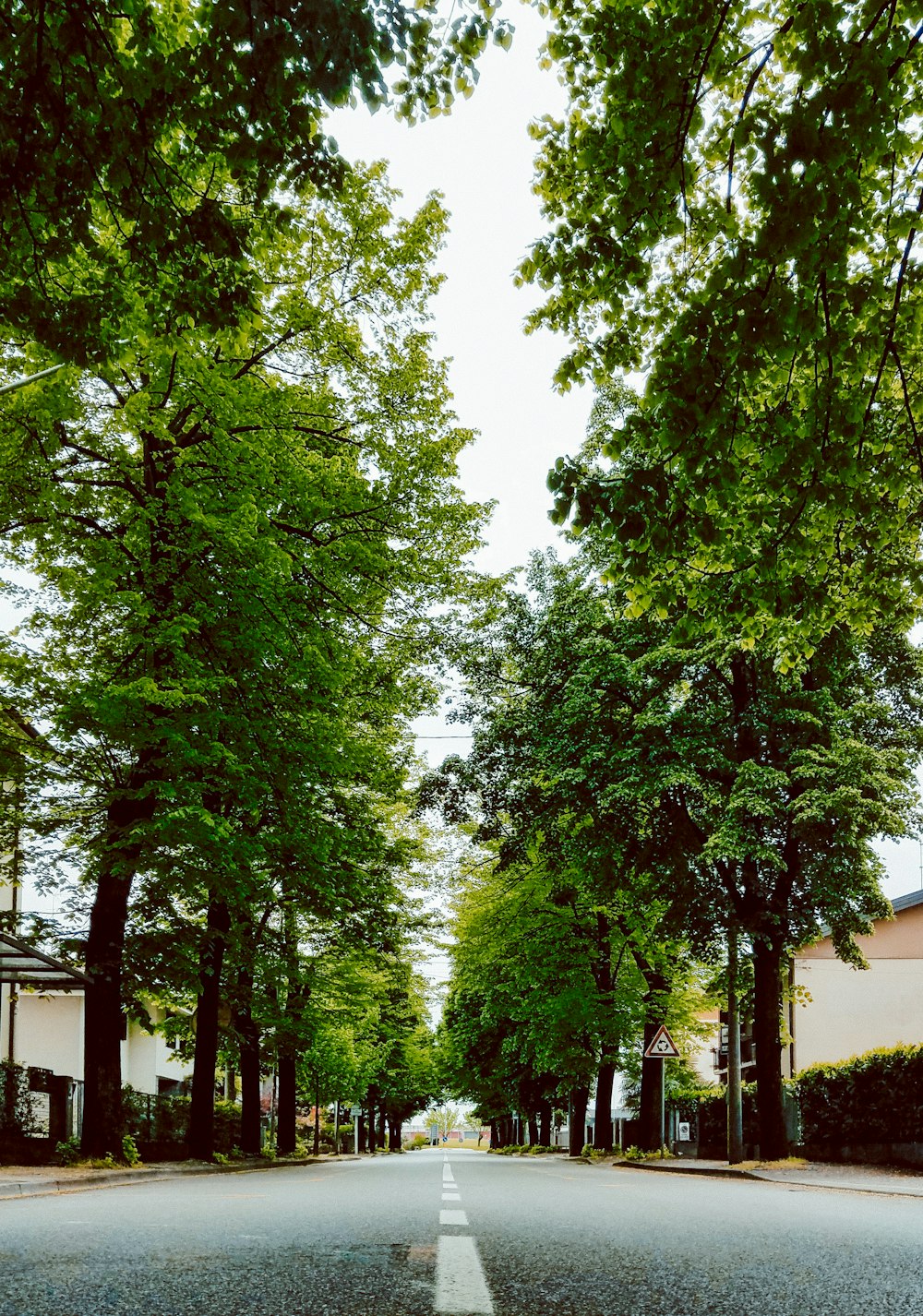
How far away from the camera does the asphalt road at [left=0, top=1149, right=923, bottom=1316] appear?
3912 millimetres

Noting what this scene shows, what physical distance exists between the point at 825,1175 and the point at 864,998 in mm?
21559

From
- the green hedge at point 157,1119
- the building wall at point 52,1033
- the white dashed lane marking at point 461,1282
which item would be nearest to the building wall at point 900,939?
the green hedge at point 157,1119

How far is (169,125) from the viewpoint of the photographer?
6125 millimetres

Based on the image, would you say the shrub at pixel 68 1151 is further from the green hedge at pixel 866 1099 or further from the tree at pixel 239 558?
the green hedge at pixel 866 1099

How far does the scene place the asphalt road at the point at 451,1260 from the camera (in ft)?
12.8

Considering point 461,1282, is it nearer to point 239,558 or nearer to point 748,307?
point 748,307

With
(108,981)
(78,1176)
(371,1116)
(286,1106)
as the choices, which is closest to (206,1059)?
(108,981)

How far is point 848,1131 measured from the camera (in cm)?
2200

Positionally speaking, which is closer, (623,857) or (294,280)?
(294,280)

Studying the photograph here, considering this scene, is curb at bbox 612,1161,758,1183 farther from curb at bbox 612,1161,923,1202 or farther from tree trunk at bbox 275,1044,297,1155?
tree trunk at bbox 275,1044,297,1155

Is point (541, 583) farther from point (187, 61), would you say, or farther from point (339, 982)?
point (187, 61)

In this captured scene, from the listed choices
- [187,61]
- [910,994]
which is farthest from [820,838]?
[910,994]

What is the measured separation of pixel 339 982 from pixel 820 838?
14.4 metres

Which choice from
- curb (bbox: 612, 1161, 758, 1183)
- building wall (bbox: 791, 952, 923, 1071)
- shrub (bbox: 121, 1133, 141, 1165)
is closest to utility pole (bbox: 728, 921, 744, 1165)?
curb (bbox: 612, 1161, 758, 1183)
